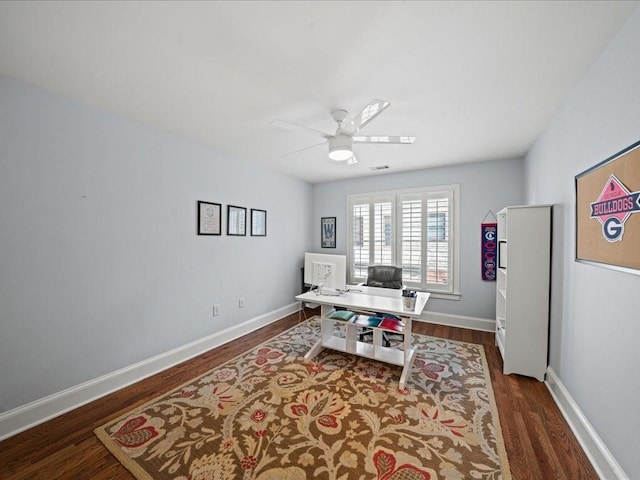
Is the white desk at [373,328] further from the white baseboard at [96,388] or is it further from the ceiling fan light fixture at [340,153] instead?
the ceiling fan light fixture at [340,153]

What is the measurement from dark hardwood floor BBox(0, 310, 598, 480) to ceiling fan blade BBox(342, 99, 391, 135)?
2506 millimetres

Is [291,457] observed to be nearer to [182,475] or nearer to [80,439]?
[182,475]

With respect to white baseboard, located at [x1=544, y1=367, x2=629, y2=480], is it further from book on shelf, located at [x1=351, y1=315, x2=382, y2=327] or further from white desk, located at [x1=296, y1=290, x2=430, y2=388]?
book on shelf, located at [x1=351, y1=315, x2=382, y2=327]

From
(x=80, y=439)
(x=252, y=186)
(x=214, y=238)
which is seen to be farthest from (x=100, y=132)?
(x=80, y=439)

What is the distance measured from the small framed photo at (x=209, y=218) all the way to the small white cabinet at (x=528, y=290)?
3445 mm

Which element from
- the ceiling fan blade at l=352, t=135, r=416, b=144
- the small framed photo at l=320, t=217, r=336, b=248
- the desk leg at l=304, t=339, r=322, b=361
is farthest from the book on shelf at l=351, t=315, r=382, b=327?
the small framed photo at l=320, t=217, r=336, b=248

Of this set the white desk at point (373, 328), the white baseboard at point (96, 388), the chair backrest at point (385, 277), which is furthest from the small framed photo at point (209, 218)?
the chair backrest at point (385, 277)

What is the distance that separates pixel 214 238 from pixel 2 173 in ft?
6.11

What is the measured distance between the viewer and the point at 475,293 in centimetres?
396

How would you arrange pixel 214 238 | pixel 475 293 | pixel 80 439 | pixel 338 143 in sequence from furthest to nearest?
pixel 475 293, pixel 214 238, pixel 338 143, pixel 80 439

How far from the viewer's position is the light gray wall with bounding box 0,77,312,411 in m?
1.92

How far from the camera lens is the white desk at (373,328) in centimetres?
255

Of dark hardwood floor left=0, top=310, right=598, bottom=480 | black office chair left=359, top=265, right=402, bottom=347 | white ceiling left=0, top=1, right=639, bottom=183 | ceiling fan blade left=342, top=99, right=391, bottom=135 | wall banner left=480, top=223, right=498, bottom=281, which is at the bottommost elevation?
dark hardwood floor left=0, top=310, right=598, bottom=480

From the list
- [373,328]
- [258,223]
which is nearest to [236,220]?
[258,223]
